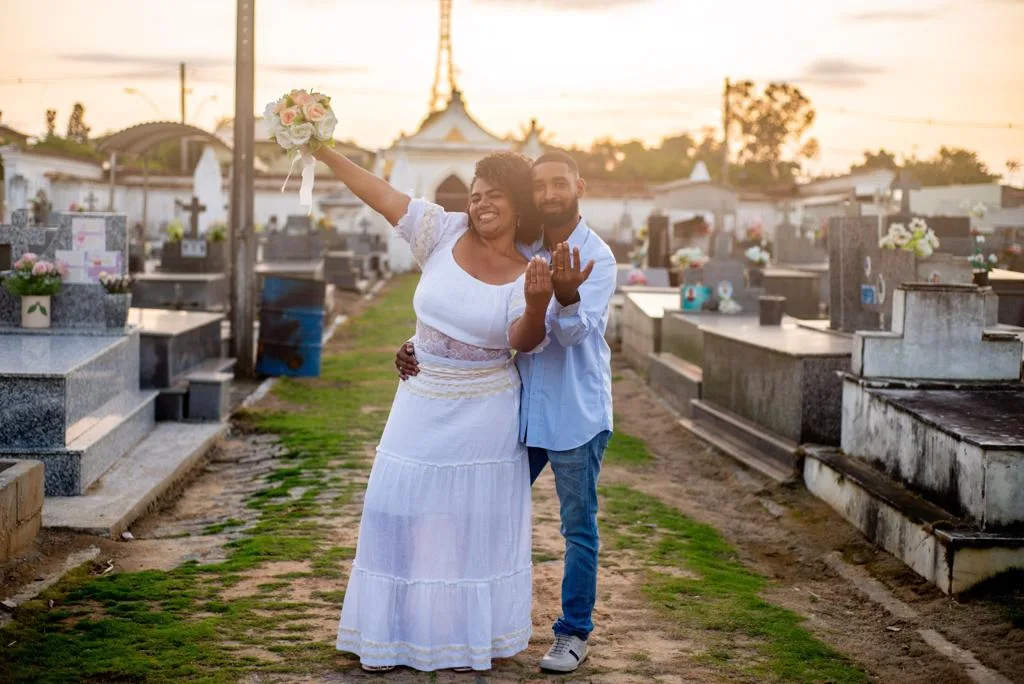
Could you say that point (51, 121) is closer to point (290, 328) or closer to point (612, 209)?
point (612, 209)

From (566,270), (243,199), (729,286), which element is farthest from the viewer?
(243,199)

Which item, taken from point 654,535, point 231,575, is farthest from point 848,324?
point 231,575

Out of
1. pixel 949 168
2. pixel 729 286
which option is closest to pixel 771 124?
pixel 949 168

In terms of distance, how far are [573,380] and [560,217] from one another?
597 mm

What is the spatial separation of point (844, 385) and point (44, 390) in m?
4.87

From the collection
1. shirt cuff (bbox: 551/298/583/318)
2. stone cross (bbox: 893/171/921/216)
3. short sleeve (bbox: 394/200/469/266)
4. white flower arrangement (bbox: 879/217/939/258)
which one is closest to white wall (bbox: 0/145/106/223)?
stone cross (bbox: 893/171/921/216)

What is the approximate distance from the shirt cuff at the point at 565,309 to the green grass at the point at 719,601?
1566mm

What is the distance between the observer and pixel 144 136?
18.4 meters

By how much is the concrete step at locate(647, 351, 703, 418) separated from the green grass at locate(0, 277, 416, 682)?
4147 mm

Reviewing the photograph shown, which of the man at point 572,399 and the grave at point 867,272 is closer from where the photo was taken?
the man at point 572,399

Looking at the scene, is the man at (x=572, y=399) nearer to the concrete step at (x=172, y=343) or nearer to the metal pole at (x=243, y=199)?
the concrete step at (x=172, y=343)

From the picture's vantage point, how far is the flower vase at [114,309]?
30.5ft

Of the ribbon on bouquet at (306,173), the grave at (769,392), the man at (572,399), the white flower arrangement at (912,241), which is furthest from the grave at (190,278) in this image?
the man at (572,399)

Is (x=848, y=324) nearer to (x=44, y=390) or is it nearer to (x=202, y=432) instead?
(x=202, y=432)
